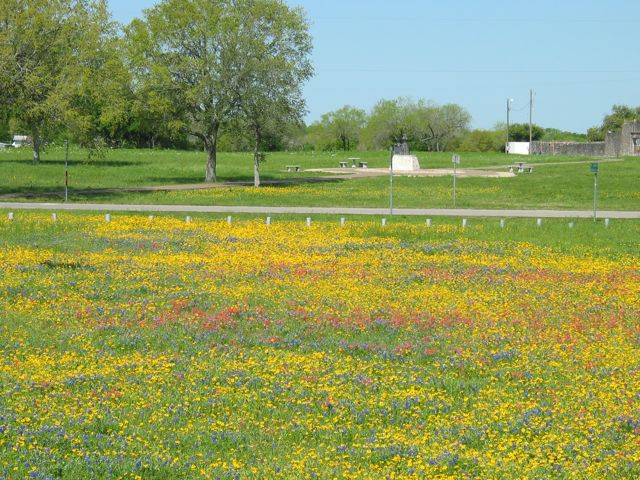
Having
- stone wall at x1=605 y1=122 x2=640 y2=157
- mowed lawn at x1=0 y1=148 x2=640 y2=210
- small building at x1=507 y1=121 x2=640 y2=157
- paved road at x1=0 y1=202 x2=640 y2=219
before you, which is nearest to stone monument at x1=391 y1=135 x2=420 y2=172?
mowed lawn at x1=0 y1=148 x2=640 y2=210

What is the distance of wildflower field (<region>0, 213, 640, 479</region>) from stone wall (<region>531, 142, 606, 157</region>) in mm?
102423

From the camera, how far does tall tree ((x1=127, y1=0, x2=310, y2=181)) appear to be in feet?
175

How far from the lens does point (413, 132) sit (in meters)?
153

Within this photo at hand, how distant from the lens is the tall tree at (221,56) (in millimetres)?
53469

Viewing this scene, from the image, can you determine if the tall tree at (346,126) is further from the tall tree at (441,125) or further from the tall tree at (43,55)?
the tall tree at (43,55)

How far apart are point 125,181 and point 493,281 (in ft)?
140

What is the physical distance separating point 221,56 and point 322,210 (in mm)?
18414

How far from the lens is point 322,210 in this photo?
131ft

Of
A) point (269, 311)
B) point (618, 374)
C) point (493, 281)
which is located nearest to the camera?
point (618, 374)

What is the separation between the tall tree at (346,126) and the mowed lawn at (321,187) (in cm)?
7854

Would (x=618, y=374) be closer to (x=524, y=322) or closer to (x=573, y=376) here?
(x=573, y=376)

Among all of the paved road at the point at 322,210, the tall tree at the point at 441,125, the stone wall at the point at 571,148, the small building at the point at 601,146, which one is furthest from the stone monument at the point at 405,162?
the tall tree at the point at 441,125

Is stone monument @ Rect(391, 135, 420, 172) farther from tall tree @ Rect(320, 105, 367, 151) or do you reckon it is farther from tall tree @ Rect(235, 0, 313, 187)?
tall tree @ Rect(320, 105, 367, 151)

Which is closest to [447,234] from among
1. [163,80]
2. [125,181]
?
[163,80]
